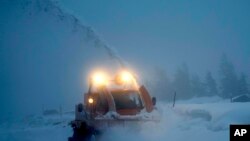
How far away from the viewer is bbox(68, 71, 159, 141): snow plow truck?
13766 mm

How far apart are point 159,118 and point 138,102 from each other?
1429mm

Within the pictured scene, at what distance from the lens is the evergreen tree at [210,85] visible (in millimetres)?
81375

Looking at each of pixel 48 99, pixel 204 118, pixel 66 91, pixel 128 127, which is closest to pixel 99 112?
pixel 128 127

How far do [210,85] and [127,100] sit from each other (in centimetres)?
6859

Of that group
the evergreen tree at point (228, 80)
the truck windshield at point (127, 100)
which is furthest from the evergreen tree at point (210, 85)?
the truck windshield at point (127, 100)

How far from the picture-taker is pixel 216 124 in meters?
15.0

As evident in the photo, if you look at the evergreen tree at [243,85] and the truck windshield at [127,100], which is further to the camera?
the evergreen tree at [243,85]

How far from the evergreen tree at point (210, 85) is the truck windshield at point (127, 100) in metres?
66.9

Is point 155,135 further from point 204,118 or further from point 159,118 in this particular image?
point 204,118

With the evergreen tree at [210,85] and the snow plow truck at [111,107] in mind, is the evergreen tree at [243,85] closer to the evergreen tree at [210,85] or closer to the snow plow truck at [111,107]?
the evergreen tree at [210,85]

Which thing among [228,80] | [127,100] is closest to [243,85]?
[228,80]

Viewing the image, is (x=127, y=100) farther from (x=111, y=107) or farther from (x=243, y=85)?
(x=243, y=85)

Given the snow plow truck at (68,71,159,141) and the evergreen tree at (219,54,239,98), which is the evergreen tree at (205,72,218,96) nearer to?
the evergreen tree at (219,54,239,98)

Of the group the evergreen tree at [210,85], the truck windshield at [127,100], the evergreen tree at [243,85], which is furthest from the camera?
the evergreen tree at [210,85]
